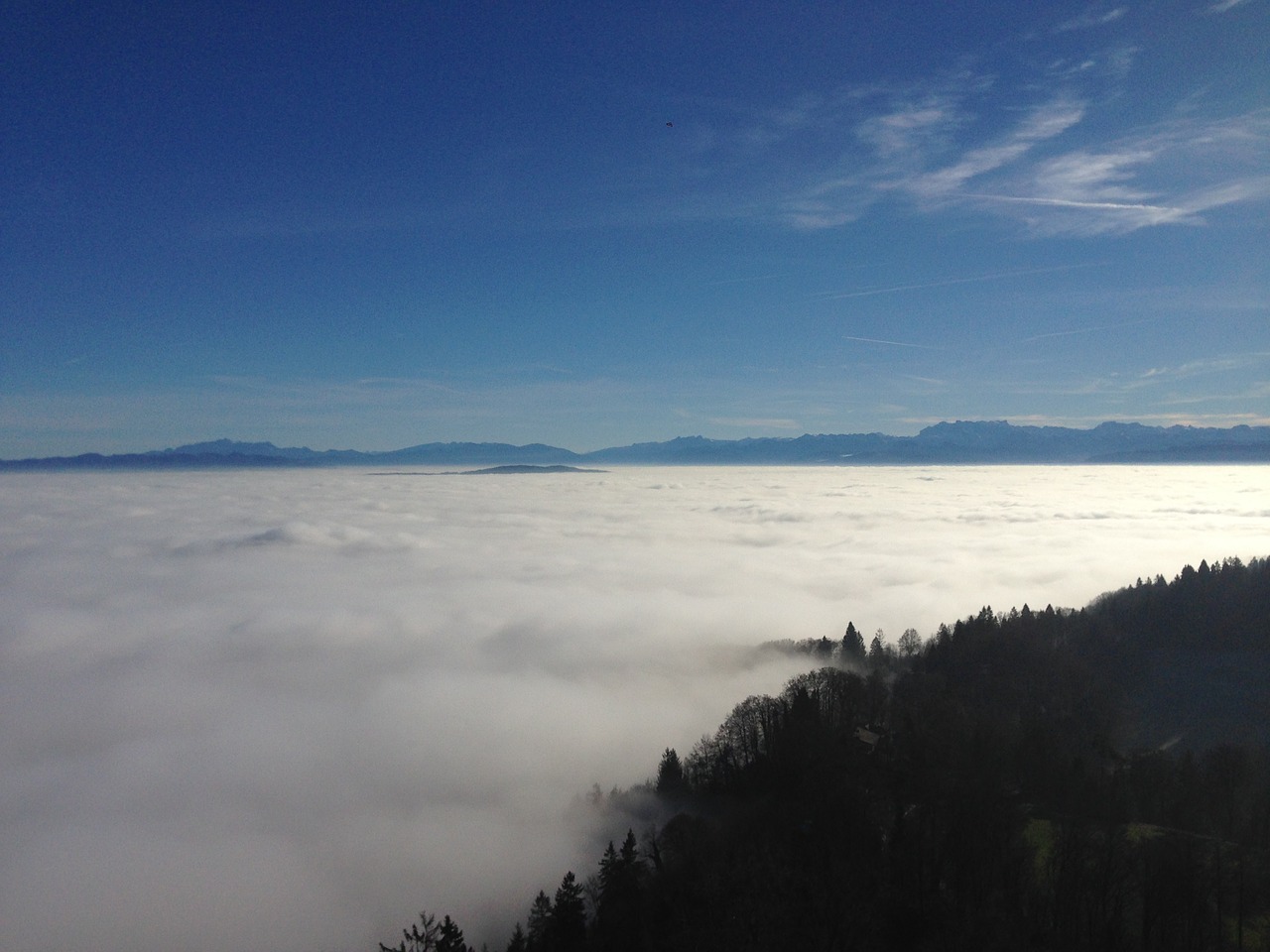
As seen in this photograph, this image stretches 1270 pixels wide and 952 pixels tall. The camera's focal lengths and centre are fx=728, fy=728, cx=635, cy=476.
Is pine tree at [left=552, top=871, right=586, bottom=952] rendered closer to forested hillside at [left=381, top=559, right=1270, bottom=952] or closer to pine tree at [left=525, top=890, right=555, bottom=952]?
forested hillside at [left=381, top=559, right=1270, bottom=952]

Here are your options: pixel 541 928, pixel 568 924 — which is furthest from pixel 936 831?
pixel 541 928

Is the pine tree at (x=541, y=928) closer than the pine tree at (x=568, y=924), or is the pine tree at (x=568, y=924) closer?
the pine tree at (x=568, y=924)

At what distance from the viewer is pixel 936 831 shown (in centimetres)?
3688

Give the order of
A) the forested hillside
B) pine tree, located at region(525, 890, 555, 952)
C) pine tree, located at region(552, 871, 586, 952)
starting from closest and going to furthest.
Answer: the forested hillside, pine tree, located at region(552, 871, 586, 952), pine tree, located at region(525, 890, 555, 952)

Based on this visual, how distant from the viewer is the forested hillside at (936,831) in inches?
1164

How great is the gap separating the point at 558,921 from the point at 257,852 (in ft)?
83.6

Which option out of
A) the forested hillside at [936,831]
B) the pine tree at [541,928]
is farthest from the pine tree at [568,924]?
the pine tree at [541,928]

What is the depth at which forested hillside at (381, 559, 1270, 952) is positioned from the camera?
29578 millimetres

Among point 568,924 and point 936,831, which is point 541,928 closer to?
point 568,924

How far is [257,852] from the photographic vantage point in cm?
4503

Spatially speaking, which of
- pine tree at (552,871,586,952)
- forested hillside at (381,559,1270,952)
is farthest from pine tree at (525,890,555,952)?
pine tree at (552,871,586,952)

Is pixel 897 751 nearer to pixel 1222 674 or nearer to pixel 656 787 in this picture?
pixel 656 787

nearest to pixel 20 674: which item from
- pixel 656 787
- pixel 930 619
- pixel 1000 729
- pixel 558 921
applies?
pixel 656 787

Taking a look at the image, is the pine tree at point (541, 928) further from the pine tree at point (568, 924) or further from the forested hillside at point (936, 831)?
the pine tree at point (568, 924)
